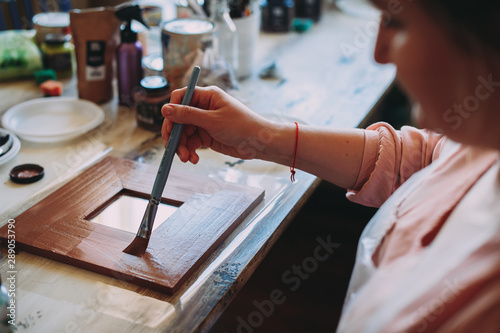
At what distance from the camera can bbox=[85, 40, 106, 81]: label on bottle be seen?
4.37ft

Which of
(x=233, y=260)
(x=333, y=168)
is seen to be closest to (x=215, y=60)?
(x=333, y=168)

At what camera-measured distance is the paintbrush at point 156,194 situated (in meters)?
0.83

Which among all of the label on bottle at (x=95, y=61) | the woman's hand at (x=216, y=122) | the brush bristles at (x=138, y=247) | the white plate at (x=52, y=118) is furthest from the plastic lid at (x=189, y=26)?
the brush bristles at (x=138, y=247)

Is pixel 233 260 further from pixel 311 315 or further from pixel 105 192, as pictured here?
pixel 311 315

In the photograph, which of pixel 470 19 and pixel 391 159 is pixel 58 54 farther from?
pixel 470 19

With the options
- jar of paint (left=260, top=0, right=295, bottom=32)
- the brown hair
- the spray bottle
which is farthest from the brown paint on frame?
jar of paint (left=260, top=0, right=295, bottom=32)

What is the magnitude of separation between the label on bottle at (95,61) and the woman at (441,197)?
545mm

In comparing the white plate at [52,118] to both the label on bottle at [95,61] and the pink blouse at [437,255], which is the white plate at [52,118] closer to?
the label on bottle at [95,61]

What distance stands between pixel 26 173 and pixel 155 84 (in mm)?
370

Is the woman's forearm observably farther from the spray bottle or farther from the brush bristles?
the spray bottle

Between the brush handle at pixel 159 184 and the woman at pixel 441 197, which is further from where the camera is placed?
the brush handle at pixel 159 184

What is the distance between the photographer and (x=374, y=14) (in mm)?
2213

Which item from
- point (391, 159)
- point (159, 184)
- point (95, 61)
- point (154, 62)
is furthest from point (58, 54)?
point (391, 159)

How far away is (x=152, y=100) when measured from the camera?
4.02 feet
